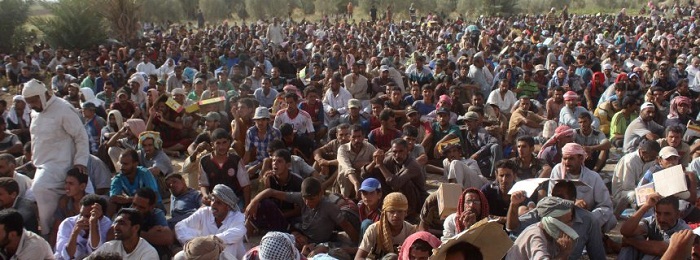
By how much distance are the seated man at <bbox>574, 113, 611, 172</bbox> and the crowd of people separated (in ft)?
0.05

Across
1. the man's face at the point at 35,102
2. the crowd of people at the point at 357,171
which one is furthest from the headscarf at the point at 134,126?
the man's face at the point at 35,102

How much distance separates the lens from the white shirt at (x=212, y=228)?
5082mm

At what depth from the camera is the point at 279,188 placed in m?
6.12

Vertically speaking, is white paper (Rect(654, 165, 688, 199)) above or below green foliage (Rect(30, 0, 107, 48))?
above

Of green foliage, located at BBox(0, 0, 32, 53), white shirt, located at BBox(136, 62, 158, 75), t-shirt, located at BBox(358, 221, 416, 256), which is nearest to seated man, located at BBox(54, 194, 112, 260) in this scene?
t-shirt, located at BBox(358, 221, 416, 256)

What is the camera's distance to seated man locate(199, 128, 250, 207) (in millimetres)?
6363

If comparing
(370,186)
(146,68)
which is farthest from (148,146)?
(146,68)

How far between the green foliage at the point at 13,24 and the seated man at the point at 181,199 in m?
18.4

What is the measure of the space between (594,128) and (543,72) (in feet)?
13.6

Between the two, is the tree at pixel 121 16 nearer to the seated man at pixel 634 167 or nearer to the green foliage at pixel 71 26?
the green foliage at pixel 71 26

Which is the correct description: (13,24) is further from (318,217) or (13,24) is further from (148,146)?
(318,217)

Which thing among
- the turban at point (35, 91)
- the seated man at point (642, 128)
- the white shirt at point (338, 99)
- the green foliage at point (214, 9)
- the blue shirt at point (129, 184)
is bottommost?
the green foliage at point (214, 9)

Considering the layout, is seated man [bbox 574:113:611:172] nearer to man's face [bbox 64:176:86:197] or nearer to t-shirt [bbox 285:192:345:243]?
t-shirt [bbox 285:192:345:243]

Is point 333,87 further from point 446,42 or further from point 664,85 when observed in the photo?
point 446,42
